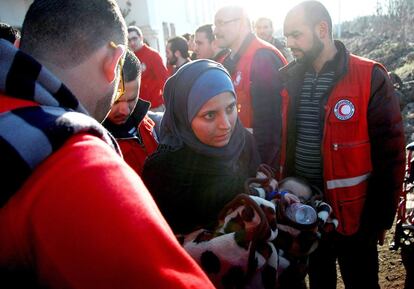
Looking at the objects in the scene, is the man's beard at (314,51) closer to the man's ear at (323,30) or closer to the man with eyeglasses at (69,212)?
the man's ear at (323,30)

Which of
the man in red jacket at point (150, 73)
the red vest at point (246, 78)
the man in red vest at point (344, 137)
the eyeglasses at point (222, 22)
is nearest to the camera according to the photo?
the man in red vest at point (344, 137)

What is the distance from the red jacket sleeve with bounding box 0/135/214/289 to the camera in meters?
0.68

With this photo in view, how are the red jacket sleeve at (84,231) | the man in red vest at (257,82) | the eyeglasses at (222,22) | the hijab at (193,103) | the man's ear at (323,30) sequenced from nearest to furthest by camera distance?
the red jacket sleeve at (84,231) → the hijab at (193,103) → the man's ear at (323,30) → the man in red vest at (257,82) → the eyeglasses at (222,22)

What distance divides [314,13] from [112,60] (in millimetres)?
1946

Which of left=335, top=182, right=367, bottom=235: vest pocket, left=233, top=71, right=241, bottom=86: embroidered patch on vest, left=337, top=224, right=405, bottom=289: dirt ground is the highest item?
left=233, top=71, right=241, bottom=86: embroidered patch on vest

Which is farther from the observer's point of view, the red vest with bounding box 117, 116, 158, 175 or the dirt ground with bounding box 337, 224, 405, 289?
the dirt ground with bounding box 337, 224, 405, 289

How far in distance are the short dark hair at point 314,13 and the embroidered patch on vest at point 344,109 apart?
1.85 feet

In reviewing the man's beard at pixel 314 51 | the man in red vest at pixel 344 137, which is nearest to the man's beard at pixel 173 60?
the man in red vest at pixel 344 137

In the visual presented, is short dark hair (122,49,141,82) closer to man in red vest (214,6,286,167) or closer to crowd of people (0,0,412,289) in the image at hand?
crowd of people (0,0,412,289)

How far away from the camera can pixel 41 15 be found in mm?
1158

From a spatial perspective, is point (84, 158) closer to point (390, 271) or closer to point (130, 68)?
point (130, 68)

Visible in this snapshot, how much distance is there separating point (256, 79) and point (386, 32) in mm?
24965

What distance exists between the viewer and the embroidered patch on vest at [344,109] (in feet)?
7.99

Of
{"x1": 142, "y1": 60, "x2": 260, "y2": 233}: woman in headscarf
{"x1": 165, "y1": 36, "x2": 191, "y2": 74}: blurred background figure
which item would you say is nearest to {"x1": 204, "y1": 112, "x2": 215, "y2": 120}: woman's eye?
{"x1": 142, "y1": 60, "x2": 260, "y2": 233}: woman in headscarf
